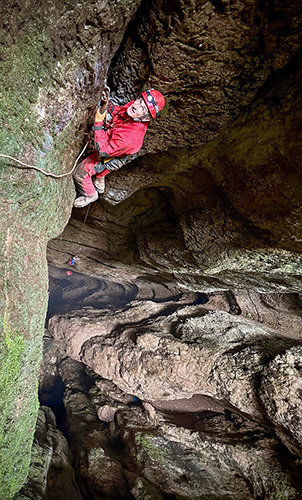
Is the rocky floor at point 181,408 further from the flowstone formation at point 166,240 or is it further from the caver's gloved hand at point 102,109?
the caver's gloved hand at point 102,109

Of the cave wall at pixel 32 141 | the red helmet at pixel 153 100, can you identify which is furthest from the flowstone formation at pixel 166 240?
the red helmet at pixel 153 100

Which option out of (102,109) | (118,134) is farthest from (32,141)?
(118,134)

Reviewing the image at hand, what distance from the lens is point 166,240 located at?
5.62 meters

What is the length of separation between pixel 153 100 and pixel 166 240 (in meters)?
3.38

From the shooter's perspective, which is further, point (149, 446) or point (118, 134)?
point (149, 446)

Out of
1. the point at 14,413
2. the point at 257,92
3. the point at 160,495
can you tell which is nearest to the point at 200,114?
the point at 257,92

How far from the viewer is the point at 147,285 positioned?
9352mm

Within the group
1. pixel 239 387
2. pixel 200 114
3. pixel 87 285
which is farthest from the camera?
pixel 87 285

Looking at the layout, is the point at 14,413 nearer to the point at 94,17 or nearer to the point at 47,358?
the point at 94,17

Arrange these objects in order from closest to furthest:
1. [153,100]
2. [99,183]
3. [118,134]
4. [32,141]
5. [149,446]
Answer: [32,141]
[153,100]
[118,134]
[99,183]
[149,446]

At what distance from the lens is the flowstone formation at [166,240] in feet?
7.13

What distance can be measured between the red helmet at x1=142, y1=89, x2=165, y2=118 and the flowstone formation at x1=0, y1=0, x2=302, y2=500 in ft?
0.67

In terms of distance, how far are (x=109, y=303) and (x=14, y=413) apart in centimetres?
849

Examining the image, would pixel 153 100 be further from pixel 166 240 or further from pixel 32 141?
pixel 166 240
